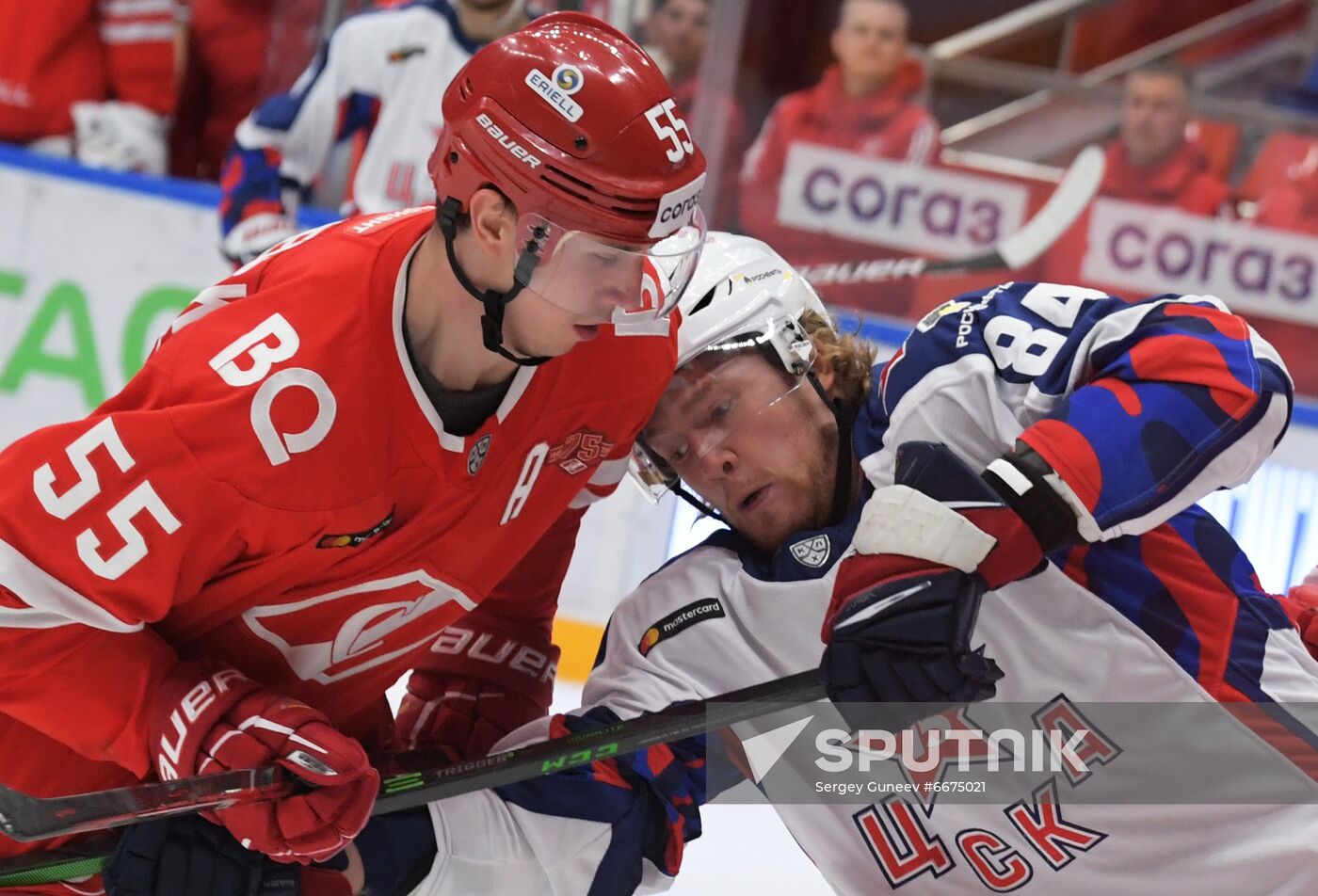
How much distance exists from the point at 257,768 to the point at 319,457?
0.36 metres

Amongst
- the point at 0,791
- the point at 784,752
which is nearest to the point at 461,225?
the point at 0,791

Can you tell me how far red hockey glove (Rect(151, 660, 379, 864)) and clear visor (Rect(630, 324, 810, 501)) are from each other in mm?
681

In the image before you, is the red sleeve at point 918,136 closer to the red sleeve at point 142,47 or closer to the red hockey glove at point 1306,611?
the red sleeve at point 142,47

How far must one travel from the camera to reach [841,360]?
2.40 m

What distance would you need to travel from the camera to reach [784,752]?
7.70 feet

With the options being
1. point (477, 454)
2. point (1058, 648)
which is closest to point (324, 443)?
point (477, 454)

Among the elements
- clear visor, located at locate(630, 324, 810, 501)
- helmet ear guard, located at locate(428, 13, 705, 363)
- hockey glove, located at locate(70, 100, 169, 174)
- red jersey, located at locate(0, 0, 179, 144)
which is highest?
helmet ear guard, located at locate(428, 13, 705, 363)

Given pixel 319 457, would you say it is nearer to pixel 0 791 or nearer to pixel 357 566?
pixel 357 566

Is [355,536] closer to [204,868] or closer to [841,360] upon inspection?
[204,868]

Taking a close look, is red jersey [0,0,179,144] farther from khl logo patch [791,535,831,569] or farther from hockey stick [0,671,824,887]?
khl logo patch [791,535,831,569]

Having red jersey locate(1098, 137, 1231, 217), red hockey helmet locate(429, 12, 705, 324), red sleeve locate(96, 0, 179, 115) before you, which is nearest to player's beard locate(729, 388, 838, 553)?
red hockey helmet locate(429, 12, 705, 324)

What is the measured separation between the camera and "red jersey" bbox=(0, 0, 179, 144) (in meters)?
5.01

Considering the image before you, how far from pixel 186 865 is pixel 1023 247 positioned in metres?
3.44

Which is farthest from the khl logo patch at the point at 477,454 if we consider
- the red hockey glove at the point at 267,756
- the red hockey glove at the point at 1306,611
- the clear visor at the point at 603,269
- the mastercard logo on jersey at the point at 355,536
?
the red hockey glove at the point at 1306,611
